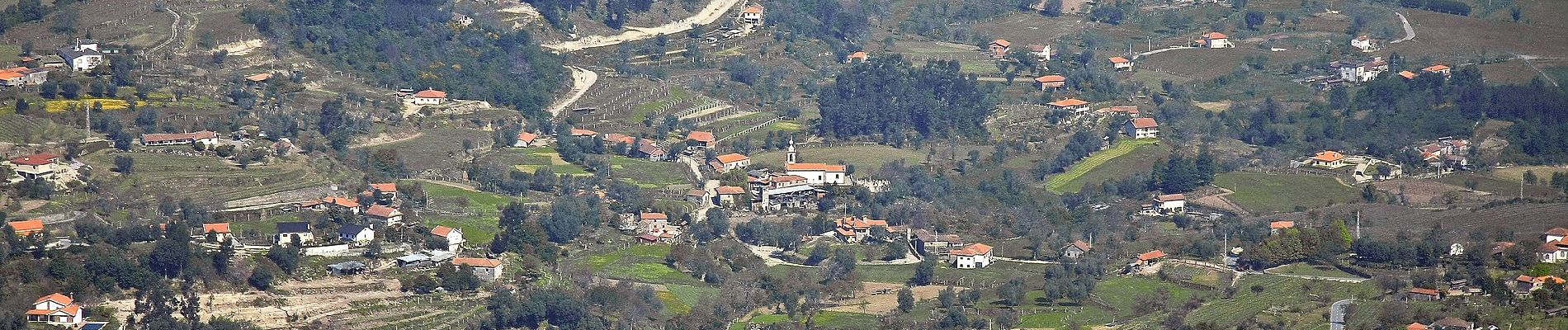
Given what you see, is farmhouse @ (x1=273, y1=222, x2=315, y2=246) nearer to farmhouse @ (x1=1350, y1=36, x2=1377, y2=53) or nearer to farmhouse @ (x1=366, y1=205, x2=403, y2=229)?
farmhouse @ (x1=366, y1=205, x2=403, y2=229)

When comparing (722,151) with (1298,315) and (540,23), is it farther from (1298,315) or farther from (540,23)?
(1298,315)

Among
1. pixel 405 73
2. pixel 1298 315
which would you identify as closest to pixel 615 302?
pixel 1298 315

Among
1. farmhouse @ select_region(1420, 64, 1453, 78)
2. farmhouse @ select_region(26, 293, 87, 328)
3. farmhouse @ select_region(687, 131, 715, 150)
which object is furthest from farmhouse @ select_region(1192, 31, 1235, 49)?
farmhouse @ select_region(26, 293, 87, 328)

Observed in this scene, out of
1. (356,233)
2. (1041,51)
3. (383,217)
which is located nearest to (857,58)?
(1041,51)

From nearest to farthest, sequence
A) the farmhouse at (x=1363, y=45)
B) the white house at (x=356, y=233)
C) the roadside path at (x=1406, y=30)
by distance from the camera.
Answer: the white house at (x=356, y=233)
the farmhouse at (x=1363, y=45)
the roadside path at (x=1406, y=30)

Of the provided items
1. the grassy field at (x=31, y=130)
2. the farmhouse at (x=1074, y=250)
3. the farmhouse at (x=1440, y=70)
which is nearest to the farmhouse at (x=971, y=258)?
the farmhouse at (x=1074, y=250)

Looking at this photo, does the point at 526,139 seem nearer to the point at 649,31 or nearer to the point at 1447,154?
the point at 649,31

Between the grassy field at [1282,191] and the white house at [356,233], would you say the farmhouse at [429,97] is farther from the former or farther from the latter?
the grassy field at [1282,191]
